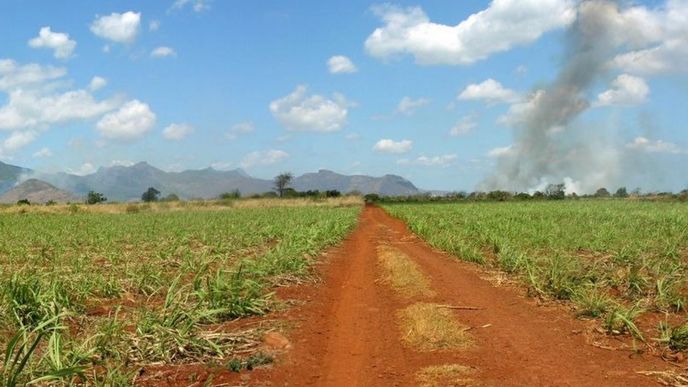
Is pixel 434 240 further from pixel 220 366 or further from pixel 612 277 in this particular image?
pixel 220 366

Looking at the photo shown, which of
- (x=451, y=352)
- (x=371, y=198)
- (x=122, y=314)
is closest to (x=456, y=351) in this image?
(x=451, y=352)

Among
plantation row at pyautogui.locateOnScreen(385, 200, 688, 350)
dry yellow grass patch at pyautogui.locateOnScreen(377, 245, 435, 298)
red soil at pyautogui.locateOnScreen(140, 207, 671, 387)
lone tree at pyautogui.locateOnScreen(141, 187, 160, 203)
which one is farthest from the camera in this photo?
lone tree at pyautogui.locateOnScreen(141, 187, 160, 203)

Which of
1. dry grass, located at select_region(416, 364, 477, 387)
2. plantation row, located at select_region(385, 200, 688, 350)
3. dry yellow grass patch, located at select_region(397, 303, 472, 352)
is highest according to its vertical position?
plantation row, located at select_region(385, 200, 688, 350)

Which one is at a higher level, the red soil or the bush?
the bush

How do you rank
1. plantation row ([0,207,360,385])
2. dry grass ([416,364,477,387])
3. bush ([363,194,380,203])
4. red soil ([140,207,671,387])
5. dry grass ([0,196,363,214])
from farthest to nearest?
bush ([363,194,380,203]), dry grass ([0,196,363,214]), red soil ([140,207,671,387]), dry grass ([416,364,477,387]), plantation row ([0,207,360,385])

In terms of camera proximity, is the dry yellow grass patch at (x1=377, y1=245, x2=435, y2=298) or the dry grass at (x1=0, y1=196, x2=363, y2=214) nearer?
the dry yellow grass patch at (x1=377, y1=245, x2=435, y2=298)

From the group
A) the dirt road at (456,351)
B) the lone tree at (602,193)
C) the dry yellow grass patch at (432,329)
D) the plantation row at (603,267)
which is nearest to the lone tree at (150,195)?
the lone tree at (602,193)

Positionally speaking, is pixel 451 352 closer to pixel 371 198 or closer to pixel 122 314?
pixel 122 314

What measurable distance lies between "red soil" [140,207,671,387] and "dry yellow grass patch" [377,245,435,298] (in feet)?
0.92

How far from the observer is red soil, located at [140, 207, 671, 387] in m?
5.77

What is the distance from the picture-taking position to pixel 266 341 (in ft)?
22.8

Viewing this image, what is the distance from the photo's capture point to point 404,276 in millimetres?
12000

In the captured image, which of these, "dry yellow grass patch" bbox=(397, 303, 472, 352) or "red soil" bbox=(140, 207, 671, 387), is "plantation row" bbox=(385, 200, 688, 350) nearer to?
"red soil" bbox=(140, 207, 671, 387)

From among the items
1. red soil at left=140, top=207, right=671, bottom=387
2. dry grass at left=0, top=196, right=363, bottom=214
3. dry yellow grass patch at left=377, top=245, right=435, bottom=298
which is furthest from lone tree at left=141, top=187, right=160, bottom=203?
red soil at left=140, top=207, right=671, bottom=387
